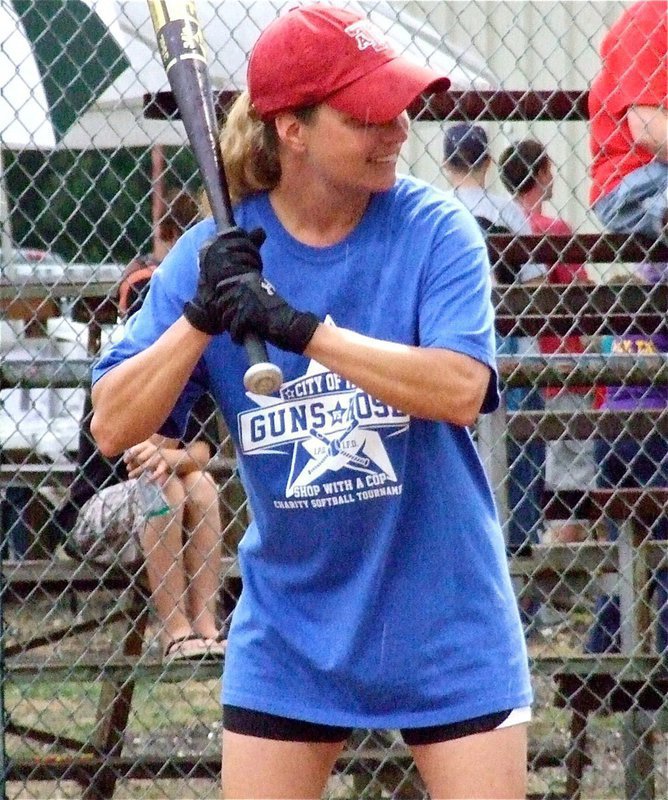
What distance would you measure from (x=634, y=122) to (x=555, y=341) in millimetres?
1557

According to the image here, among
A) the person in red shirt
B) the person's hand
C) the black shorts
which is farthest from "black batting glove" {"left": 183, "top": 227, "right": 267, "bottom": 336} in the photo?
the person in red shirt

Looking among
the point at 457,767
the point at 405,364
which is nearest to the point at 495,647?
the point at 457,767

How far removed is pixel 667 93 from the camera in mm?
4566

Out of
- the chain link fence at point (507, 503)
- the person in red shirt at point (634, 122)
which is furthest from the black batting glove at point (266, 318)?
the person in red shirt at point (634, 122)

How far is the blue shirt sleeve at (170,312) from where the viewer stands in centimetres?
251

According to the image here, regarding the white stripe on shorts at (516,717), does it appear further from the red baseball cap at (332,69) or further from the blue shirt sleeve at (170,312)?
the red baseball cap at (332,69)

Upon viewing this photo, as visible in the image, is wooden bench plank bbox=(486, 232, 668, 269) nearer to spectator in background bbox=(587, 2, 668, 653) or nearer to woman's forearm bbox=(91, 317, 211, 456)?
spectator in background bbox=(587, 2, 668, 653)

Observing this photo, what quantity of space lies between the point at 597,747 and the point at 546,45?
4.84 meters


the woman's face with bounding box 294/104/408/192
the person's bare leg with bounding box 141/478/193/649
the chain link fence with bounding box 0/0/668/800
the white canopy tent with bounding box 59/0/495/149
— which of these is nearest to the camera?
the woman's face with bounding box 294/104/408/192

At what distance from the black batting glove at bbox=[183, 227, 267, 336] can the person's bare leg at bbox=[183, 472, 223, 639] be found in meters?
2.26

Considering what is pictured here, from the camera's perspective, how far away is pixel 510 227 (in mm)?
5688

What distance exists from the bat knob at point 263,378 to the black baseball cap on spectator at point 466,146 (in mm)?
3536

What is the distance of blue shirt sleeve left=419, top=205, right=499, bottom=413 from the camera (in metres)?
2.36

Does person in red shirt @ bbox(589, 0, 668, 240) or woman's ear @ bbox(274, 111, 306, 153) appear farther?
person in red shirt @ bbox(589, 0, 668, 240)
